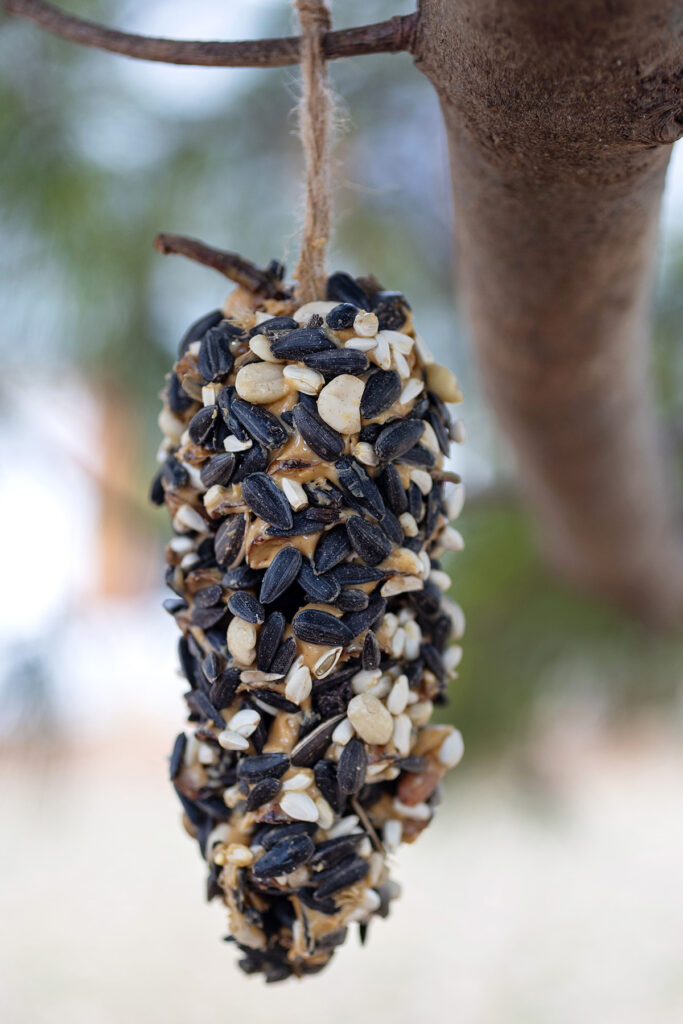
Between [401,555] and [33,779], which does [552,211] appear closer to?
[401,555]

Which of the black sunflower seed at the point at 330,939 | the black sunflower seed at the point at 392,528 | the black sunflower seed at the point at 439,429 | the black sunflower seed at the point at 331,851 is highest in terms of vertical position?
the black sunflower seed at the point at 439,429

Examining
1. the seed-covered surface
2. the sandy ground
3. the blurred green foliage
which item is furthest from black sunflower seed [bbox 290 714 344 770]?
the sandy ground

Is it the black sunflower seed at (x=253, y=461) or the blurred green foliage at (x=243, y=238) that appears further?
the blurred green foliage at (x=243, y=238)

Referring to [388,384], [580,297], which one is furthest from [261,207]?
[388,384]

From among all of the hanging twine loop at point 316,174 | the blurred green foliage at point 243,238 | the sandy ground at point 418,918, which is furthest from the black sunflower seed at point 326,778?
the sandy ground at point 418,918

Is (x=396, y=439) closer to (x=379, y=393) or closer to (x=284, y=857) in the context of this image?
(x=379, y=393)

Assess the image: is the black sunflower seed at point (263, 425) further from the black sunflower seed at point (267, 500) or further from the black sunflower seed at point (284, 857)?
the black sunflower seed at point (284, 857)

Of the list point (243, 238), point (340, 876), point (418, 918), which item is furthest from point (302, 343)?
point (418, 918)
